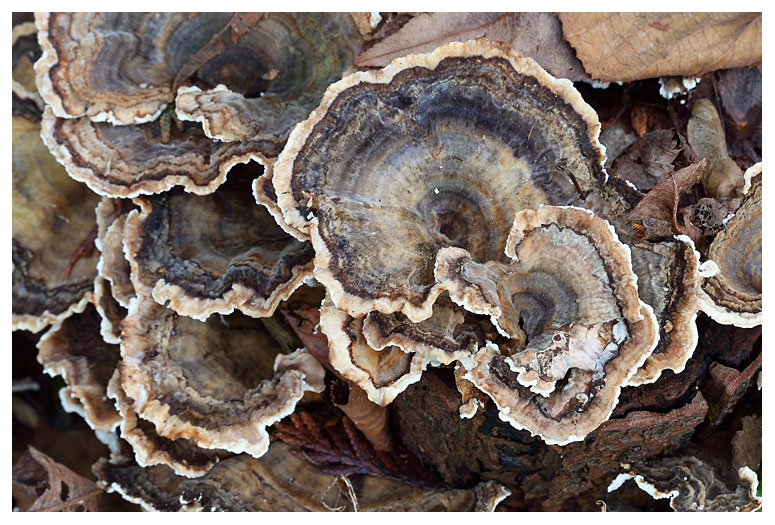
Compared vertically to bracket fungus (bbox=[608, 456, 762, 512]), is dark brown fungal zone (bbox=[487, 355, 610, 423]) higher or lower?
higher

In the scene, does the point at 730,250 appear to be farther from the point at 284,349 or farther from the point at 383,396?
the point at 284,349

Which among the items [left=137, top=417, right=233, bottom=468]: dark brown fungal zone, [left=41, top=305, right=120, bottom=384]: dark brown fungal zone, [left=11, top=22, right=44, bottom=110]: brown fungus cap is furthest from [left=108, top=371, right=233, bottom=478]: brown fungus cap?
[left=11, top=22, right=44, bottom=110]: brown fungus cap

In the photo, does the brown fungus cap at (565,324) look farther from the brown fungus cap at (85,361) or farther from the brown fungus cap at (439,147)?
the brown fungus cap at (85,361)

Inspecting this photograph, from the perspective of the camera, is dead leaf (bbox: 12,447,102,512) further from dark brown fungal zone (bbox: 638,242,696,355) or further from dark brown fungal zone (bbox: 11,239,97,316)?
dark brown fungal zone (bbox: 638,242,696,355)

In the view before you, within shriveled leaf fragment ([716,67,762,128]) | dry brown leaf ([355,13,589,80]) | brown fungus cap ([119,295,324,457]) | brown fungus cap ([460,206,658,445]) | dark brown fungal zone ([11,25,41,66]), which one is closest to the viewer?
brown fungus cap ([460,206,658,445])

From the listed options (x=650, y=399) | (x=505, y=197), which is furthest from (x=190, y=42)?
(x=650, y=399)

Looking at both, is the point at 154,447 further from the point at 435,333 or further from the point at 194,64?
the point at 194,64

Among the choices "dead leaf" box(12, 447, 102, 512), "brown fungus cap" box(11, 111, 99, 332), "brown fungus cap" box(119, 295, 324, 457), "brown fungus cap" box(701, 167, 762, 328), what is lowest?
"dead leaf" box(12, 447, 102, 512)
